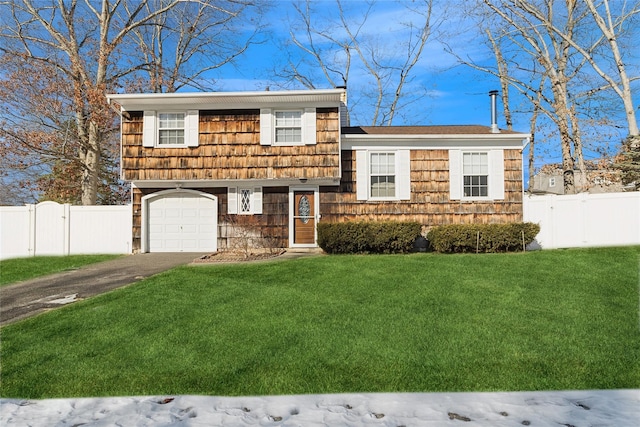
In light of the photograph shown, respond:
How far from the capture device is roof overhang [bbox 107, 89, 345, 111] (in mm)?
13414

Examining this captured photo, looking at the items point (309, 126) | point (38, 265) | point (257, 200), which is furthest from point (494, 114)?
point (38, 265)

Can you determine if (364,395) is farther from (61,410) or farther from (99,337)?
(99,337)

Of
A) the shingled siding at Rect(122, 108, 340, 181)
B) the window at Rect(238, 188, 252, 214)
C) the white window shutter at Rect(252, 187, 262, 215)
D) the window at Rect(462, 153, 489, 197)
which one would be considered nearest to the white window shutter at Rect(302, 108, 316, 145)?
the shingled siding at Rect(122, 108, 340, 181)

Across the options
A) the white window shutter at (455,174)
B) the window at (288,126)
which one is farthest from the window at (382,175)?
the window at (288,126)

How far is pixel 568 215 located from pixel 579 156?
30.2 ft

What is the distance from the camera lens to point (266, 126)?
14.0m

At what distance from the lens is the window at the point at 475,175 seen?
14.4 meters

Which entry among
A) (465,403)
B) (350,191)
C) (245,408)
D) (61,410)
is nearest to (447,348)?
(465,403)

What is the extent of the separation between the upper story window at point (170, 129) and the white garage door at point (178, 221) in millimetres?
1887

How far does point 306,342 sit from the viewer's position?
5176mm

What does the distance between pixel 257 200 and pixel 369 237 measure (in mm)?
4430

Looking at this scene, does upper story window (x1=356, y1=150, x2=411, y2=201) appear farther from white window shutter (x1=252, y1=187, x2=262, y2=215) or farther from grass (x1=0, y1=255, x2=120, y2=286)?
grass (x1=0, y1=255, x2=120, y2=286)

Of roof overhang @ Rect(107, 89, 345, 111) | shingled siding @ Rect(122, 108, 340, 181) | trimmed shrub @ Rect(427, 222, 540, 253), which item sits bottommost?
trimmed shrub @ Rect(427, 222, 540, 253)

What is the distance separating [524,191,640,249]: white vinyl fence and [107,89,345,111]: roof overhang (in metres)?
7.72
